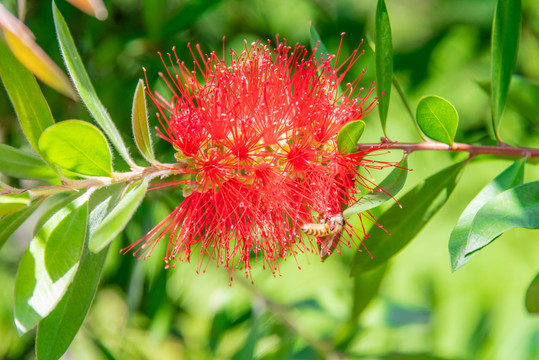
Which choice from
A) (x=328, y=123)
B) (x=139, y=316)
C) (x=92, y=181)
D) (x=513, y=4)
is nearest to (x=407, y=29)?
(x=513, y=4)

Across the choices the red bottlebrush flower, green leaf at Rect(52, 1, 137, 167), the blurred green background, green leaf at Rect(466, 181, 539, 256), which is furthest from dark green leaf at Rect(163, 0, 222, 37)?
green leaf at Rect(466, 181, 539, 256)

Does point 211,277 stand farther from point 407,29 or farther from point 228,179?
point 407,29

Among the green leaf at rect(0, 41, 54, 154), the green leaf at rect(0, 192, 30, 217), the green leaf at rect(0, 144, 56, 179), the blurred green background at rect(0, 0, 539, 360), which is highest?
the green leaf at rect(0, 41, 54, 154)

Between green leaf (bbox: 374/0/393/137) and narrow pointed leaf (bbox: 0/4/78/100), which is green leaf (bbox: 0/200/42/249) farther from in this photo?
green leaf (bbox: 374/0/393/137)

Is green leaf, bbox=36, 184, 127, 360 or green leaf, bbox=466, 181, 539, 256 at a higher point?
green leaf, bbox=36, 184, 127, 360

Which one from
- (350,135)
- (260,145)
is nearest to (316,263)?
(260,145)

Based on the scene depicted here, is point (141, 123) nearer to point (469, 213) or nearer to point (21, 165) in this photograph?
point (21, 165)
